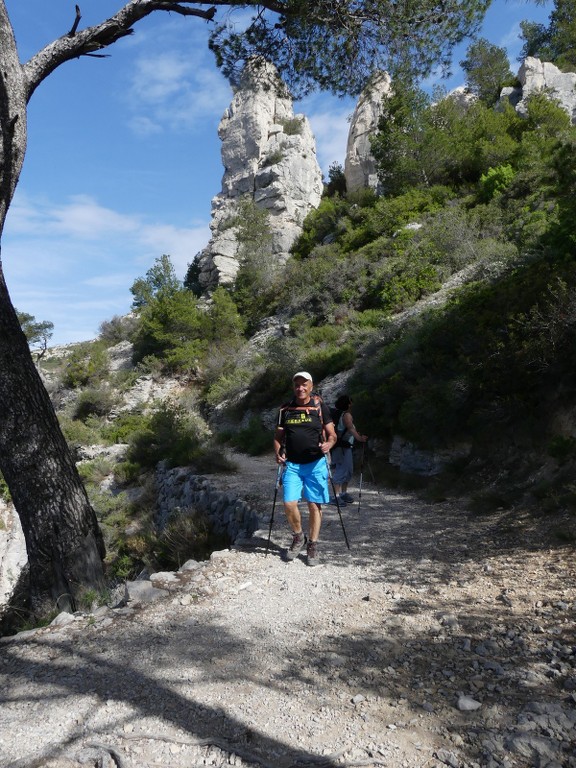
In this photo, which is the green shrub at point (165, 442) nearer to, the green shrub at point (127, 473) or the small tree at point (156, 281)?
the green shrub at point (127, 473)

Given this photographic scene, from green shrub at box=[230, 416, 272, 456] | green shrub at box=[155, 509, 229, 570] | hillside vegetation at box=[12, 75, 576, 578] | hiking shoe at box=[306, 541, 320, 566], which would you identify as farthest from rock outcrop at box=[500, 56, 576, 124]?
hiking shoe at box=[306, 541, 320, 566]

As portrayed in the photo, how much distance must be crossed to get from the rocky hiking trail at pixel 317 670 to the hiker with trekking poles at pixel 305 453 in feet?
1.77

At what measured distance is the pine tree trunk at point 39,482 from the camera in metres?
4.92

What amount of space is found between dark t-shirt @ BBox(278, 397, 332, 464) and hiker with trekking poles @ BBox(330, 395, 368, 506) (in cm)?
220

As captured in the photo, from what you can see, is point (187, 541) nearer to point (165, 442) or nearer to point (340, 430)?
point (340, 430)

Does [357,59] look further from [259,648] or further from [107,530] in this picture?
[107,530]

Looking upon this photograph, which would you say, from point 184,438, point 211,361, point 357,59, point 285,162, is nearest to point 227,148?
point 285,162

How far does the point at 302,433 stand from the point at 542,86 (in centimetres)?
3679

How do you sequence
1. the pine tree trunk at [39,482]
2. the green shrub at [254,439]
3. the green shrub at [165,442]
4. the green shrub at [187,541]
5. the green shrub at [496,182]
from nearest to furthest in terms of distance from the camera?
the pine tree trunk at [39,482]
the green shrub at [187,541]
the green shrub at [165,442]
the green shrub at [254,439]
the green shrub at [496,182]

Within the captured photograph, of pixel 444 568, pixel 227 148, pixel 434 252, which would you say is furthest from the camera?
pixel 227 148

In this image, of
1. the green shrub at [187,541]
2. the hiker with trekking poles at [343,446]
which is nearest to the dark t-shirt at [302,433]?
the hiker with trekking poles at [343,446]

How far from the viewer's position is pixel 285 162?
43.1 metres

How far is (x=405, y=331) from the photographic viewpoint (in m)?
13.8

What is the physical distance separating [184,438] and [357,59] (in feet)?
32.7
